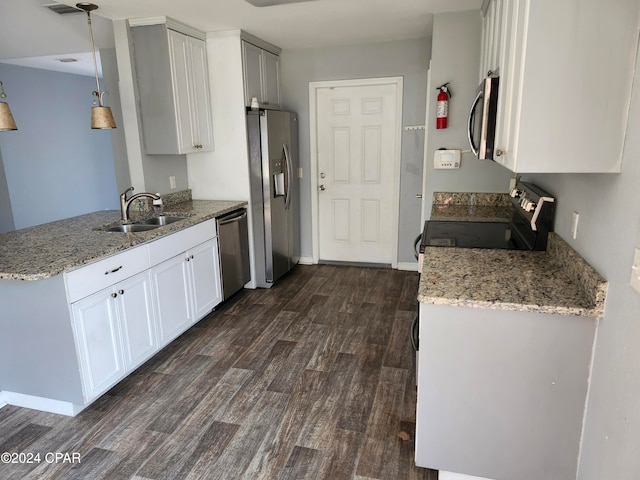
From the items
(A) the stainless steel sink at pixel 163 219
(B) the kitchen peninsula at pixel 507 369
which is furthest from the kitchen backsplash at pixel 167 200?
(B) the kitchen peninsula at pixel 507 369

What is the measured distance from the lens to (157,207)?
336 centimetres

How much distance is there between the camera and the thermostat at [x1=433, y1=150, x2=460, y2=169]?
329cm

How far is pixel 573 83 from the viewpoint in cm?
133

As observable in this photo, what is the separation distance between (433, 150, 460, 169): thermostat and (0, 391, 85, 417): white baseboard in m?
2.93

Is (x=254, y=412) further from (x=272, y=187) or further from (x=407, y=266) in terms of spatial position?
(x=407, y=266)

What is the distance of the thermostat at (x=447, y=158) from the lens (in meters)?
3.29

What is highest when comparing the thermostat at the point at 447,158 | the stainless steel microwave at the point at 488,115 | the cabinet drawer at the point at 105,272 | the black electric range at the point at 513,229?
the stainless steel microwave at the point at 488,115

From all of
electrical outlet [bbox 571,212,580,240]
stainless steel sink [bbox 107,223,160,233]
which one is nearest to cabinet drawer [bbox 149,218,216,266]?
stainless steel sink [bbox 107,223,160,233]

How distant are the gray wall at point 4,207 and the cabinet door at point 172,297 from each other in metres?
3.78

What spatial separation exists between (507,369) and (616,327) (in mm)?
414

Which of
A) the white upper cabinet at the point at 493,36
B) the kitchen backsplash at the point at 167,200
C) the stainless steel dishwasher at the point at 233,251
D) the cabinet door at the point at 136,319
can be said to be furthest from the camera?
the stainless steel dishwasher at the point at 233,251

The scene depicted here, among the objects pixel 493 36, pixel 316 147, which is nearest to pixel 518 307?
pixel 493 36

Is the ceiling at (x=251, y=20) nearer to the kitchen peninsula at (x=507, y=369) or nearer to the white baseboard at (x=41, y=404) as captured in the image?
the kitchen peninsula at (x=507, y=369)

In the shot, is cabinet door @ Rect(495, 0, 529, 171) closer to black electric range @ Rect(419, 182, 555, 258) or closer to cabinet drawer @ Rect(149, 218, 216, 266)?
black electric range @ Rect(419, 182, 555, 258)
